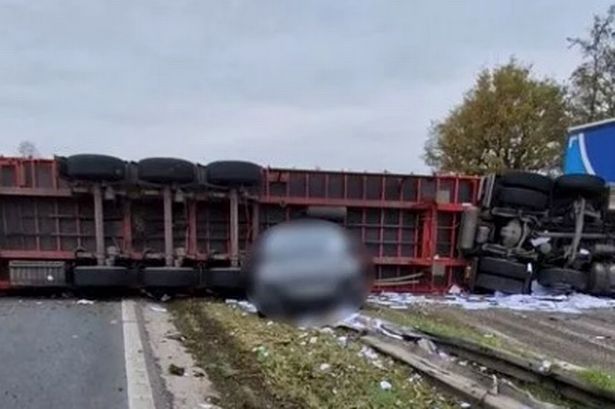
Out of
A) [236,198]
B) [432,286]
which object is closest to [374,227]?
[432,286]

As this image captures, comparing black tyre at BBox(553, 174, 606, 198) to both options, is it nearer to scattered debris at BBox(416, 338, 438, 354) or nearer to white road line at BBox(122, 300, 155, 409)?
scattered debris at BBox(416, 338, 438, 354)

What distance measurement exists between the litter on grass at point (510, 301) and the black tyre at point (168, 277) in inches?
100

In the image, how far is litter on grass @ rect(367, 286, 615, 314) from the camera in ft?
28.1

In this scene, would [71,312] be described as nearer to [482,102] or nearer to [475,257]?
[475,257]

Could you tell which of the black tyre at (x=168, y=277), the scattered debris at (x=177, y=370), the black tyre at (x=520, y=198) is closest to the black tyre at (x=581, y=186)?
the black tyre at (x=520, y=198)

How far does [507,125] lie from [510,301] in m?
24.2

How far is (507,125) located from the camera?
1237 inches

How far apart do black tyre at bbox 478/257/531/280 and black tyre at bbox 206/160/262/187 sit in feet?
12.4

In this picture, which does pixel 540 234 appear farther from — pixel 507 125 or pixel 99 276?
pixel 507 125

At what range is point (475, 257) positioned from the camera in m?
9.41

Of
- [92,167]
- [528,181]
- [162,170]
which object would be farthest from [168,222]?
[528,181]

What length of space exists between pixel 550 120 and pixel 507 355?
94.5 feet

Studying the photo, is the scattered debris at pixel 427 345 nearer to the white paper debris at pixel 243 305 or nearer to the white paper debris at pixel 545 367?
the white paper debris at pixel 545 367

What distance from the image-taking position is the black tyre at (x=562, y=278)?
9438 mm
